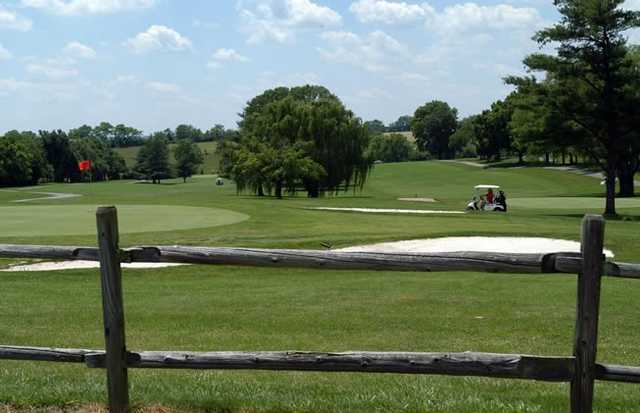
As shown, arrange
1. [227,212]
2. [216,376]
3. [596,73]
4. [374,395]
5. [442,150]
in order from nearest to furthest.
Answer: [374,395]
[216,376]
[227,212]
[596,73]
[442,150]

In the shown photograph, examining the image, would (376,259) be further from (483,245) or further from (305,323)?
(483,245)

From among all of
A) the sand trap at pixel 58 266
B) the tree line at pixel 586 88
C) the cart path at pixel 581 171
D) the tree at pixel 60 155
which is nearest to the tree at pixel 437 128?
the cart path at pixel 581 171

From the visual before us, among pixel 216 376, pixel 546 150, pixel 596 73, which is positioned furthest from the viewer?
pixel 546 150

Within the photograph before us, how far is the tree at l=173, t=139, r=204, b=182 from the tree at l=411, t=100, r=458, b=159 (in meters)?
50.1

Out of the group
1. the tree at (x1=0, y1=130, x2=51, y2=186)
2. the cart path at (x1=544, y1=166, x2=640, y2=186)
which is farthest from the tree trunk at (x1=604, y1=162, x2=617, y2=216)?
the tree at (x1=0, y1=130, x2=51, y2=186)

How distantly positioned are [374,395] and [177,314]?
6656 millimetres

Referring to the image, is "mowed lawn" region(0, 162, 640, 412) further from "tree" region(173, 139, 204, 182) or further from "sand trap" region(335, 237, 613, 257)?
"tree" region(173, 139, 204, 182)

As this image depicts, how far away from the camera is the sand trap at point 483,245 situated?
72.0ft

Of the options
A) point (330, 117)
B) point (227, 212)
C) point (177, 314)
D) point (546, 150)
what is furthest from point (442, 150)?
point (177, 314)

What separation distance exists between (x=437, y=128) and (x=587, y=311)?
16348cm

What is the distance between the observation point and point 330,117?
200ft

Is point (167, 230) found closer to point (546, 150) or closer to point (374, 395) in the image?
point (374, 395)

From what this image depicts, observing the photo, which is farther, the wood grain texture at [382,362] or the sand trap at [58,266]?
the sand trap at [58,266]

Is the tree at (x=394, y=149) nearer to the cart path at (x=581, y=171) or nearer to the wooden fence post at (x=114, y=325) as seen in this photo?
the cart path at (x=581, y=171)
